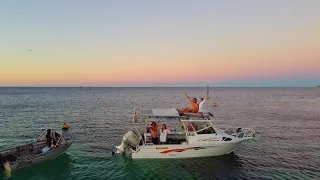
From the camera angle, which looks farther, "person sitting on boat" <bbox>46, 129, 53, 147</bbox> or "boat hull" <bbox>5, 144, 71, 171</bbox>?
"person sitting on boat" <bbox>46, 129, 53, 147</bbox>

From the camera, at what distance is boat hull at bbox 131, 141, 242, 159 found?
763 inches

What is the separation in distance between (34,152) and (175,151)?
35.2 feet

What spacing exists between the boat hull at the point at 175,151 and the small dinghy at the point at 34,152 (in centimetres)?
578

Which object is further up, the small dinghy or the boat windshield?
the boat windshield

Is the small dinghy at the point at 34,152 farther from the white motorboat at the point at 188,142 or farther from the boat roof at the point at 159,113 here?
the boat roof at the point at 159,113

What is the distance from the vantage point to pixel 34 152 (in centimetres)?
2006

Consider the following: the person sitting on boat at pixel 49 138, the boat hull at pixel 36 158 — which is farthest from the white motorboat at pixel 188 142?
the person sitting on boat at pixel 49 138

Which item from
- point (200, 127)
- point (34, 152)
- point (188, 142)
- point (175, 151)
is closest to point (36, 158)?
point (34, 152)

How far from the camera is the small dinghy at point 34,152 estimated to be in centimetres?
1725

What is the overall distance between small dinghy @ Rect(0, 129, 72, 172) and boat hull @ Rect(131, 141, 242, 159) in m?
5.78

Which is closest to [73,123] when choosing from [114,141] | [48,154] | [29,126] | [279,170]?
[29,126]

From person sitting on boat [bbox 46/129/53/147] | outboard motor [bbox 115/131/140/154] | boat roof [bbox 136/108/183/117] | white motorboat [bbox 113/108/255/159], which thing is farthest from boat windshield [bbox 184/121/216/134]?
person sitting on boat [bbox 46/129/53/147]

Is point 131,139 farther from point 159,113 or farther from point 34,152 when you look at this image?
point 34,152

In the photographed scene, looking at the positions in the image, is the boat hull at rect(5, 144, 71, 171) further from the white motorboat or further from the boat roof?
the boat roof
